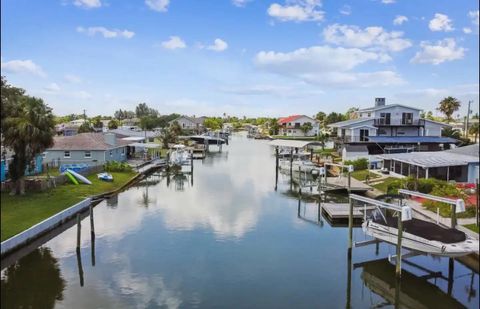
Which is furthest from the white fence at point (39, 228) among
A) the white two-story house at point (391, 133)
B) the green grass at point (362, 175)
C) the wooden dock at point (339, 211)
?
the white two-story house at point (391, 133)

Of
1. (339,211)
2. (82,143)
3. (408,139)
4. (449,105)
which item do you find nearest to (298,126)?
(449,105)

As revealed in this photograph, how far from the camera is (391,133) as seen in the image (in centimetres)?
6081

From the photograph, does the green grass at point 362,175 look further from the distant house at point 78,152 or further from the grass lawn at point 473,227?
the distant house at point 78,152

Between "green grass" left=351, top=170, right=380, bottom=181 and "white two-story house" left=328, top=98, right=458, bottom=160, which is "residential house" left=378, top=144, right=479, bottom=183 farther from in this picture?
"white two-story house" left=328, top=98, right=458, bottom=160

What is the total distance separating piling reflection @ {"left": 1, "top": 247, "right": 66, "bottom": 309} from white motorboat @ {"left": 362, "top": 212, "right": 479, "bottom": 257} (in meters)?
15.2

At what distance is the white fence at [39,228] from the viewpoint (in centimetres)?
1988

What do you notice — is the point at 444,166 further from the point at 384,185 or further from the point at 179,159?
the point at 179,159

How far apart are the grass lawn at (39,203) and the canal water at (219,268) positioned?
1.63 meters

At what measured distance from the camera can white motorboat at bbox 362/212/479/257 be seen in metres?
17.9

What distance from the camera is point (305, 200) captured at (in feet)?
124

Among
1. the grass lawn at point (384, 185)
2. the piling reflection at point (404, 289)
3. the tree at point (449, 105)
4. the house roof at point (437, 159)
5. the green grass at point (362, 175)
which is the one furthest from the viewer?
the tree at point (449, 105)

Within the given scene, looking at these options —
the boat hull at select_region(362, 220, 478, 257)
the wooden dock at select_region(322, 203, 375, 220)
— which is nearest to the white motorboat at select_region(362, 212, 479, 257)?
the boat hull at select_region(362, 220, 478, 257)

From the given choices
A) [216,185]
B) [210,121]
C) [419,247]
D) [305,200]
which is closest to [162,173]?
[216,185]

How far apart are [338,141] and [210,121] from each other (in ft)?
317
